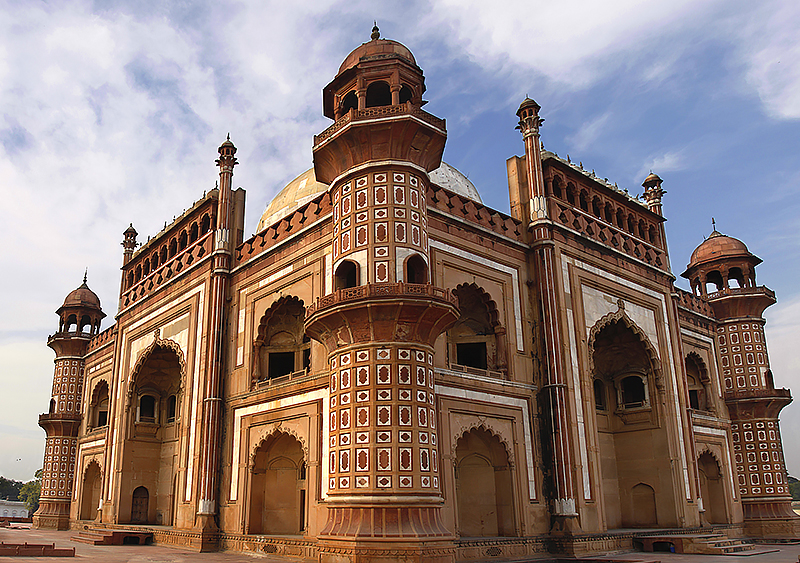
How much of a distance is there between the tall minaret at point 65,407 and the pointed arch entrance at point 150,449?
857 cm

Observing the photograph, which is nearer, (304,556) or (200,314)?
(304,556)

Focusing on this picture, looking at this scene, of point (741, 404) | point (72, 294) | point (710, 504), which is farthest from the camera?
point (72, 294)

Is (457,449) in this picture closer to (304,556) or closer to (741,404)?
(304,556)

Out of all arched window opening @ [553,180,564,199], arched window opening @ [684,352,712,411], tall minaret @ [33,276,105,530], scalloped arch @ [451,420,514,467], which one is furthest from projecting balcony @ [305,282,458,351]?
tall minaret @ [33,276,105,530]

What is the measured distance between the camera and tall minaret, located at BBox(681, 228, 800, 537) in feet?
80.9

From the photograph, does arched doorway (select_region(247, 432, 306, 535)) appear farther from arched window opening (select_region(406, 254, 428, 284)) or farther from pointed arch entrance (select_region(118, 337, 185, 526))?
pointed arch entrance (select_region(118, 337, 185, 526))

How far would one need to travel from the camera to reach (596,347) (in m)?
21.7

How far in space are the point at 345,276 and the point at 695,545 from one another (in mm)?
10968

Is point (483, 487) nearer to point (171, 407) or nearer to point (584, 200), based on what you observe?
point (584, 200)

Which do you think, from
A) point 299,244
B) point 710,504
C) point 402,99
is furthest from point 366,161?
point 710,504

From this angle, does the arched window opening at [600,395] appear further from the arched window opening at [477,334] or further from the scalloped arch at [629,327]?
the arched window opening at [477,334]

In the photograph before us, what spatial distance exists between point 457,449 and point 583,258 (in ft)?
22.2

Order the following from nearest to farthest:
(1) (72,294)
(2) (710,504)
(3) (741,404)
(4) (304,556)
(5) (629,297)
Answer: (4) (304,556)
(5) (629,297)
(2) (710,504)
(3) (741,404)
(1) (72,294)

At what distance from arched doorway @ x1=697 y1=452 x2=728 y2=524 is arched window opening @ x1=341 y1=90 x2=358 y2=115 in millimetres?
16561
